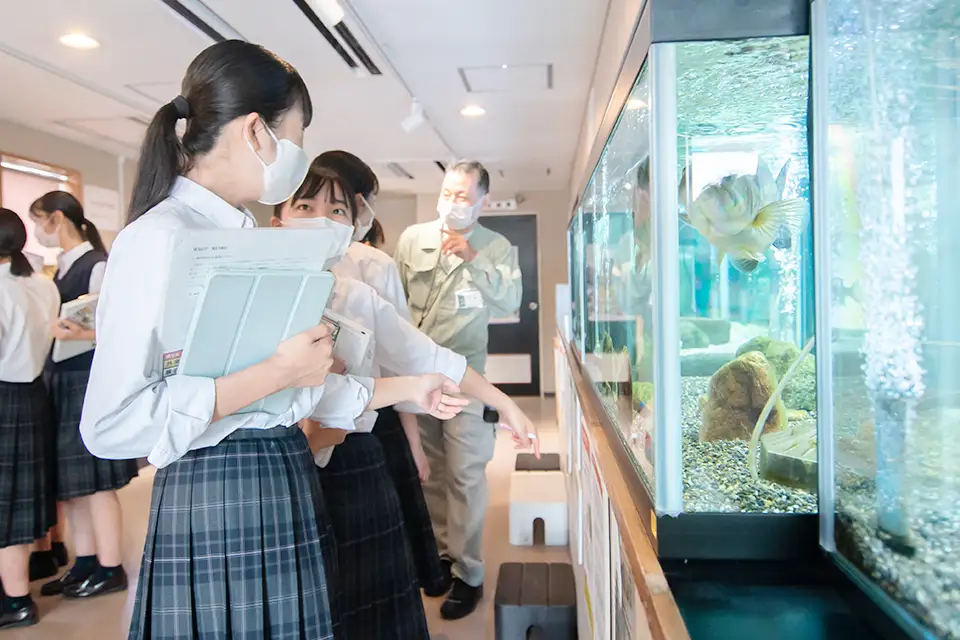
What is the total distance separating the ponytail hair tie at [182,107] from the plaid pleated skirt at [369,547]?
2.55 feet

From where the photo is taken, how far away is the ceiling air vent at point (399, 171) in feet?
19.7

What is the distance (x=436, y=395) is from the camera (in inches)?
52.5

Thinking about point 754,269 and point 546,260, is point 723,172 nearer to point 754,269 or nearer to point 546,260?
point 754,269

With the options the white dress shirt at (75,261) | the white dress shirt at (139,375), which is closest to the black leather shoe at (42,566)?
the white dress shirt at (75,261)

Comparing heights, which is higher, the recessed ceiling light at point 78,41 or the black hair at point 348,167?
the recessed ceiling light at point 78,41

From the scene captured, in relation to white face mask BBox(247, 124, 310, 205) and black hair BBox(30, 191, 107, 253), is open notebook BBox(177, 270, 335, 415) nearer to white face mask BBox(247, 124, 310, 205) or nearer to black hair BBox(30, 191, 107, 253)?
white face mask BBox(247, 124, 310, 205)

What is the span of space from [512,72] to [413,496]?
2375mm

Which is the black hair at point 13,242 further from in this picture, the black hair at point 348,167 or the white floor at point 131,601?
the black hair at point 348,167

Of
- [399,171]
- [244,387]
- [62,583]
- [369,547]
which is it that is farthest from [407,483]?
[399,171]

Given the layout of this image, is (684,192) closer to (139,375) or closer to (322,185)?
(139,375)

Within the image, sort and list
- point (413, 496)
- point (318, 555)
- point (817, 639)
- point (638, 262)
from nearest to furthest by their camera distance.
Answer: point (817, 639), point (638, 262), point (318, 555), point (413, 496)

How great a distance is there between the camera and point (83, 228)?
8.96 ft

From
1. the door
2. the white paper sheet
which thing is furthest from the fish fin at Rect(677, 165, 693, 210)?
the door

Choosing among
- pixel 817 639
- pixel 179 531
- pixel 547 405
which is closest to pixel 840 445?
pixel 817 639
